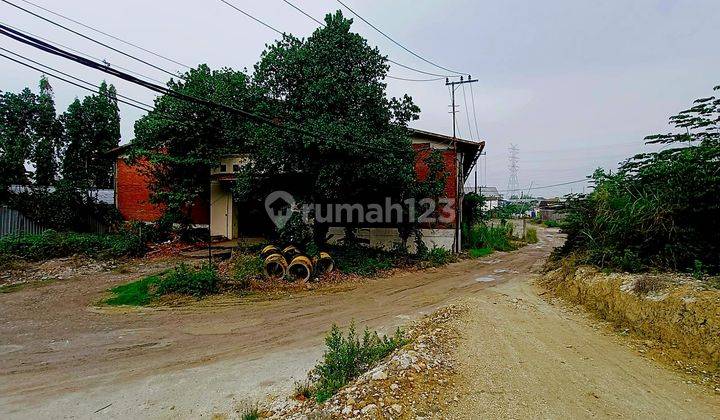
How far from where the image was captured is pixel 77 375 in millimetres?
5402

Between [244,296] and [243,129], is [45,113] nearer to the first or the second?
[243,129]

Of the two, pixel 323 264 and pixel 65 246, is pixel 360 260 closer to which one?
pixel 323 264

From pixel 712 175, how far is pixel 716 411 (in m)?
4.43

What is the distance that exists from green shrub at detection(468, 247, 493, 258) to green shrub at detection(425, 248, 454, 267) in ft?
6.83

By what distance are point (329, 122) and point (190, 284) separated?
6129 millimetres

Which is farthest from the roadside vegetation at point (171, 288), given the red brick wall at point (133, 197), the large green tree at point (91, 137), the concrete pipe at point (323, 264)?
the large green tree at point (91, 137)

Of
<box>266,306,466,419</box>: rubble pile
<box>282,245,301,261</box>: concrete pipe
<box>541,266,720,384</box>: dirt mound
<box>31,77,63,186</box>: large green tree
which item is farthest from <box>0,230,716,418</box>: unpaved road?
<box>31,77,63,186</box>: large green tree

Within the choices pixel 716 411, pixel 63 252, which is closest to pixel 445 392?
pixel 716 411

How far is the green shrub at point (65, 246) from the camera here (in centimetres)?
1272

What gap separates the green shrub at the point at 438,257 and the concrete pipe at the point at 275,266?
19.1ft

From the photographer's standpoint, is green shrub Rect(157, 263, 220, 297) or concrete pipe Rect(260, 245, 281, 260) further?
concrete pipe Rect(260, 245, 281, 260)

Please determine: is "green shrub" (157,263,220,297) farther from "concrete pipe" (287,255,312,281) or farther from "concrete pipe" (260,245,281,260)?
"concrete pipe" (260,245,281,260)

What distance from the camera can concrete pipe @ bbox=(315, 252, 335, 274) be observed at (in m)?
11.6

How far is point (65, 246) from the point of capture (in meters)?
13.4
